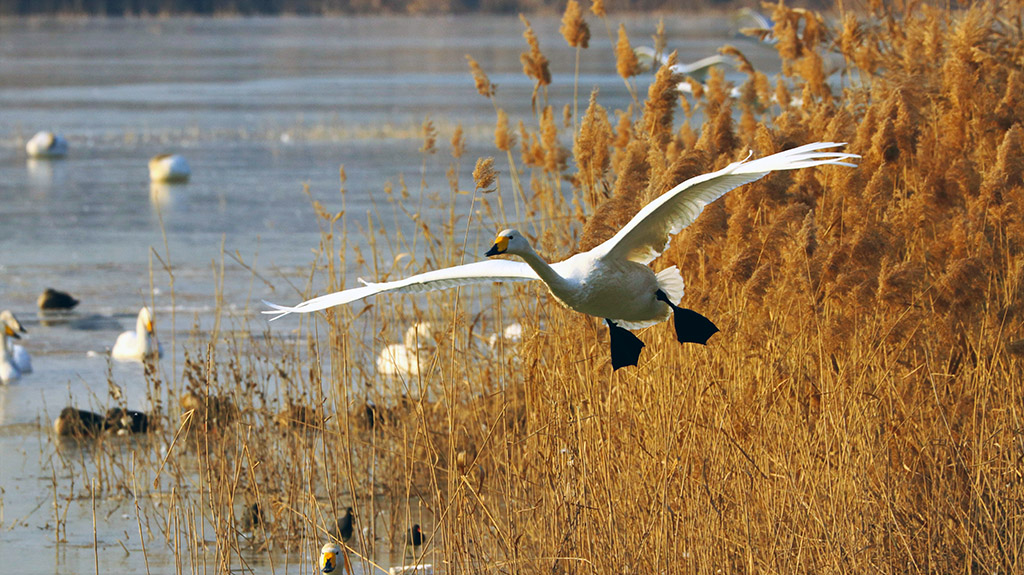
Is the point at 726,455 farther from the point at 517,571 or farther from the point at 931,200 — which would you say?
the point at 931,200

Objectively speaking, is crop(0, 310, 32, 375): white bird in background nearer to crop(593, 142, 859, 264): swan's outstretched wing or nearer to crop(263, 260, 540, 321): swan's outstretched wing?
crop(263, 260, 540, 321): swan's outstretched wing

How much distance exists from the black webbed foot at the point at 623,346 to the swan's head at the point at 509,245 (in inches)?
27.4

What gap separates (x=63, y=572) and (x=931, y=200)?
3574 mm

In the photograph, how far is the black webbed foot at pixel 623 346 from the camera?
3.98 m

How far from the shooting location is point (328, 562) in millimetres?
4477

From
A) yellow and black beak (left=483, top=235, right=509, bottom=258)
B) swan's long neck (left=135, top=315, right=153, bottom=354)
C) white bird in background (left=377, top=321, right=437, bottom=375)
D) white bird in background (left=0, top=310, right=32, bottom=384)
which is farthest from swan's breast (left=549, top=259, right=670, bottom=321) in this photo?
white bird in background (left=0, top=310, right=32, bottom=384)

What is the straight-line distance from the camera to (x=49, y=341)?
9.21m

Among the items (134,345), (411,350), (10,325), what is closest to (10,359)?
(10,325)

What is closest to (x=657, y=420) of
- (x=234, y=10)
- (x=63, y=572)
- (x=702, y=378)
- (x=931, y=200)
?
(x=702, y=378)

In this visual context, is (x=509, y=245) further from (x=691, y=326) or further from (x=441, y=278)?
(x=691, y=326)

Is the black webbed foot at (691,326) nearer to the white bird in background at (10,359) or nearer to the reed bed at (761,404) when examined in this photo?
the reed bed at (761,404)

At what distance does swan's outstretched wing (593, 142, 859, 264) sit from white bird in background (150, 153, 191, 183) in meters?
12.3

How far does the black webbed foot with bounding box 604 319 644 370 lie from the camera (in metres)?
3.98

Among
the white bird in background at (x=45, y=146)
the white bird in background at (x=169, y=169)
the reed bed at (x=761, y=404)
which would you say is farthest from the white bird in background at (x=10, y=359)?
the white bird in background at (x=45, y=146)
